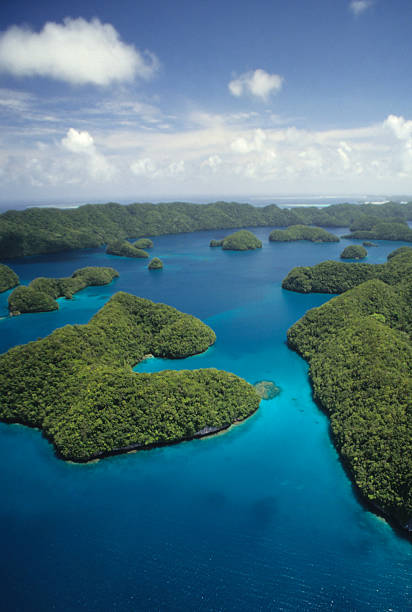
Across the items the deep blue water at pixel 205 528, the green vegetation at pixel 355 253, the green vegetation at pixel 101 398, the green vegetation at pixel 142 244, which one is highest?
the green vegetation at pixel 142 244

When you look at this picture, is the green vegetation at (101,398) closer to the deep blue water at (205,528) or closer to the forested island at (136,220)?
the deep blue water at (205,528)

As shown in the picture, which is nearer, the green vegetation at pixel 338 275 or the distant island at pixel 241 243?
the green vegetation at pixel 338 275

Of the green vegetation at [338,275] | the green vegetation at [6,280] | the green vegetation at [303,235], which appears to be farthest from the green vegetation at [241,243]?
the green vegetation at [6,280]

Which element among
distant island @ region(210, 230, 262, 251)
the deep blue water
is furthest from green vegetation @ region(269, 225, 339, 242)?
the deep blue water

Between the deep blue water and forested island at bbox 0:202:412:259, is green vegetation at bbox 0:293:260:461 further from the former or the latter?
forested island at bbox 0:202:412:259

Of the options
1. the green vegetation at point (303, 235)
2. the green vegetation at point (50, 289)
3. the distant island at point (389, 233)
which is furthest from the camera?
the green vegetation at point (303, 235)

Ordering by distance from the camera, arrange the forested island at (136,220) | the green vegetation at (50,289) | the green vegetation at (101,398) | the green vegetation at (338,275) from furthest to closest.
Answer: the forested island at (136,220), the green vegetation at (338,275), the green vegetation at (50,289), the green vegetation at (101,398)
